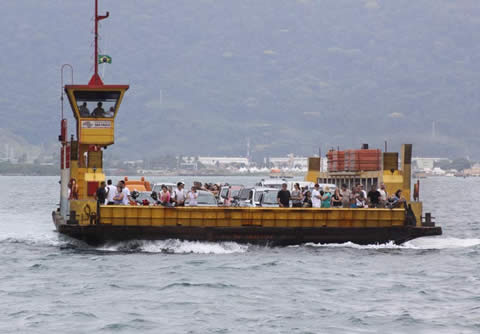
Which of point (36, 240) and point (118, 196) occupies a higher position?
point (118, 196)

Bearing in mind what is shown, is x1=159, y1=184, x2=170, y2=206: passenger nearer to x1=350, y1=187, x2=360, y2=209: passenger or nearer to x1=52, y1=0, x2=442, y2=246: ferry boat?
x1=52, y1=0, x2=442, y2=246: ferry boat

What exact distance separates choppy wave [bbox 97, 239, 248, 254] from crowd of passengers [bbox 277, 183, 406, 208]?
7.51ft

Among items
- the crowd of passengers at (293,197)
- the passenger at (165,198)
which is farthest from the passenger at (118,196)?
the passenger at (165,198)

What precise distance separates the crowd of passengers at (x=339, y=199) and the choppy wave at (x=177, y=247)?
2.29 m

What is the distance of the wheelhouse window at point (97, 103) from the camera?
123ft

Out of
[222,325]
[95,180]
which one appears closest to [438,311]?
[222,325]

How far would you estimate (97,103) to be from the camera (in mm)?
37812

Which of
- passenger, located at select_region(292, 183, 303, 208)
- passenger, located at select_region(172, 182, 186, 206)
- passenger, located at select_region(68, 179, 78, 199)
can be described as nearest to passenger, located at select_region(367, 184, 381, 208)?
passenger, located at select_region(292, 183, 303, 208)

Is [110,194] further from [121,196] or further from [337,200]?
[337,200]

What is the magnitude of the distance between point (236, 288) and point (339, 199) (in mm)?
9399

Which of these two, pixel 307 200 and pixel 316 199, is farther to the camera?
pixel 307 200

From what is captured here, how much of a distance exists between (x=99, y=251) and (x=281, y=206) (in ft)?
18.6

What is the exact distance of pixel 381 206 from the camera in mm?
31859

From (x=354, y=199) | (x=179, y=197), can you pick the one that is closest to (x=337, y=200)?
(x=354, y=199)
